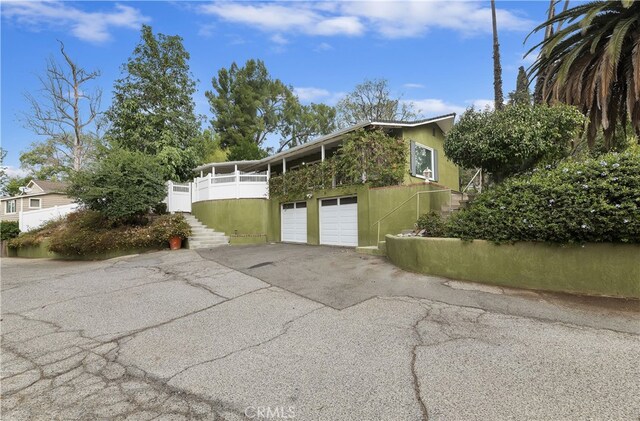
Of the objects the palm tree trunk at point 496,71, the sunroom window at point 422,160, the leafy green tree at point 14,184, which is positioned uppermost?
the palm tree trunk at point 496,71

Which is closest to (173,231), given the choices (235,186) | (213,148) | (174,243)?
(174,243)

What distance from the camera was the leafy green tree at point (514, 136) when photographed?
734 cm

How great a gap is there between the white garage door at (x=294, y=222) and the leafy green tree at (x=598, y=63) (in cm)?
913

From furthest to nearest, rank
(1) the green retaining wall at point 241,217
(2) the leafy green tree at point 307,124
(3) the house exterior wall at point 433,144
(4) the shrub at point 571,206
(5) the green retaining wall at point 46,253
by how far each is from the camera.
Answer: (2) the leafy green tree at point 307,124 < (1) the green retaining wall at point 241,217 < (5) the green retaining wall at point 46,253 < (3) the house exterior wall at point 433,144 < (4) the shrub at point 571,206

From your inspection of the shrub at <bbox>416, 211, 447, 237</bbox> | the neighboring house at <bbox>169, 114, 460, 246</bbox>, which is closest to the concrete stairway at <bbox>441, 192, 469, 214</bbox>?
the neighboring house at <bbox>169, 114, 460, 246</bbox>

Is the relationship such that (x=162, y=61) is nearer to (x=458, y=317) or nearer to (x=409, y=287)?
(x=409, y=287)

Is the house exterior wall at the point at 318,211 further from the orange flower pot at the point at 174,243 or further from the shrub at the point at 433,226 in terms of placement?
the orange flower pot at the point at 174,243

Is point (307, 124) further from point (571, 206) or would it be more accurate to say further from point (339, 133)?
point (571, 206)

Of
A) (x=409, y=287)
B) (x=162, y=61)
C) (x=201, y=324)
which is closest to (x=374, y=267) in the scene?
(x=409, y=287)

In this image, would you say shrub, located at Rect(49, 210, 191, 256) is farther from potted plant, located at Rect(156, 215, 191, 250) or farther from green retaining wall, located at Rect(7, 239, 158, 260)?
green retaining wall, located at Rect(7, 239, 158, 260)

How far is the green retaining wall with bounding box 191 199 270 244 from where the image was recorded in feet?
47.3

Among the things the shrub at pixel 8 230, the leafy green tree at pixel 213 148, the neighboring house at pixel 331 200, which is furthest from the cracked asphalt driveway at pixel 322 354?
the leafy green tree at pixel 213 148

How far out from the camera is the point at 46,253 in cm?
1435

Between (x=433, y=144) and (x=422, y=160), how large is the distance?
1.36 metres
